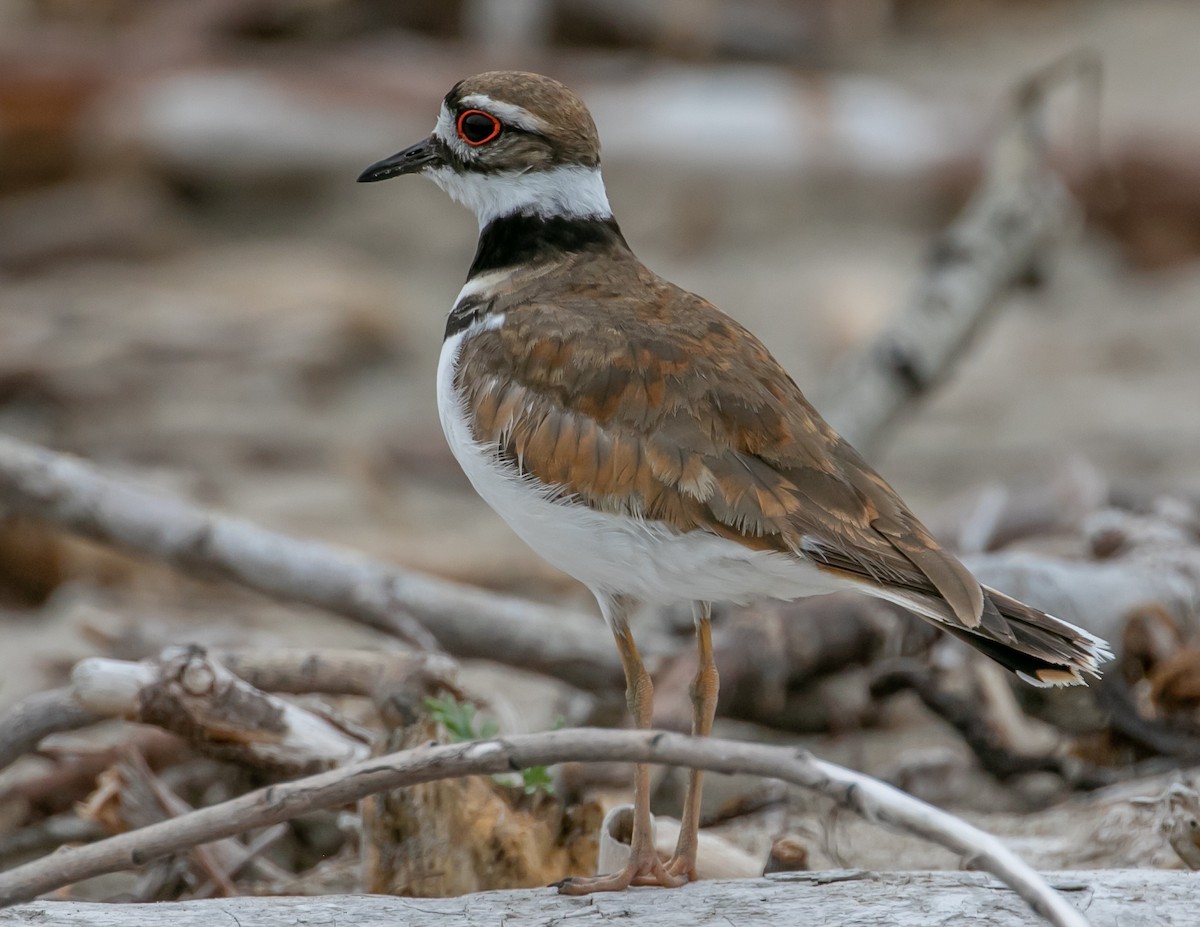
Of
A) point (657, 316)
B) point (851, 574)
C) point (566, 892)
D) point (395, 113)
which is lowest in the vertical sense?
point (566, 892)

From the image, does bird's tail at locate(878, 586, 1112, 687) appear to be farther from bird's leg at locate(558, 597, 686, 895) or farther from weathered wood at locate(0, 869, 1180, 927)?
bird's leg at locate(558, 597, 686, 895)

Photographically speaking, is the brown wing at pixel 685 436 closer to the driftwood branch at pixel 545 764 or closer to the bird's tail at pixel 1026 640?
the bird's tail at pixel 1026 640

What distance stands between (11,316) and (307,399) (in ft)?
4.52

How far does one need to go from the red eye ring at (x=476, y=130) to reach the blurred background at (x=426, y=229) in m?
2.52

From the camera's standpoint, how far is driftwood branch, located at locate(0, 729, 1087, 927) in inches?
76.0

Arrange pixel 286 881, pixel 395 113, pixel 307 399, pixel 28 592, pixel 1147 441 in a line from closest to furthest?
pixel 286 881
pixel 28 592
pixel 1147 441
pixel 307 399
pixel 395 113

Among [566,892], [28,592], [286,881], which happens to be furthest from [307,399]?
[566,892]

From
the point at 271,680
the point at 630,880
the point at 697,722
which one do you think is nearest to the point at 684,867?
the point at 630,880

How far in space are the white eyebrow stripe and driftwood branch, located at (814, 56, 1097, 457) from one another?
5.92 feet

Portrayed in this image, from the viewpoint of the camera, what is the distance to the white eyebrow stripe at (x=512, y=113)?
118 inches

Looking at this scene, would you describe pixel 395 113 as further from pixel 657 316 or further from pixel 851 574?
pixel 851 574

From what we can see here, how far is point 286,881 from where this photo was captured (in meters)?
3.18

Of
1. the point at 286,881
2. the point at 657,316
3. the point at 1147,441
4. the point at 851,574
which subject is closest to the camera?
the point at 851,574

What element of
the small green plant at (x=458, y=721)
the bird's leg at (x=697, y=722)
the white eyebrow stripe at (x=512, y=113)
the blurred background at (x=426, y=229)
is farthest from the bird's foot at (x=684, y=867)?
the blurred background at (x=426, y=229)
